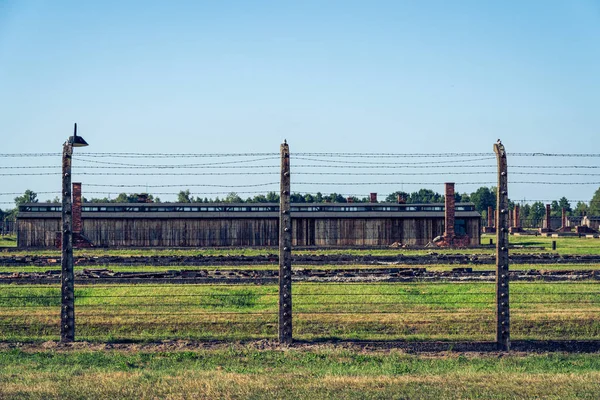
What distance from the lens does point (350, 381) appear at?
34.4 ft

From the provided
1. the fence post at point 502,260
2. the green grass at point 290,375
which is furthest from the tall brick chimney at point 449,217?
the green grass at point 290,375

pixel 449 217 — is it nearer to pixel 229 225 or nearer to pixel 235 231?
pixel 235 231

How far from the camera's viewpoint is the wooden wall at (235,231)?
62.6 m

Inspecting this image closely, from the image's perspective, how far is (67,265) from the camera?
46.1 ft

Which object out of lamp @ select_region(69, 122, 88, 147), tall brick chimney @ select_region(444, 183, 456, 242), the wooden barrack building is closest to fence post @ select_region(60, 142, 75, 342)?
lamp @ select_region(69, 122, 88, 147)

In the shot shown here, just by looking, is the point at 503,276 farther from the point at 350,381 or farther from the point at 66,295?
the point at 66,295

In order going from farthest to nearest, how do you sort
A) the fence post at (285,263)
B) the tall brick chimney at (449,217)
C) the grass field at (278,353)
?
the tall brick chimney at (449,217) < the fence post at (285,263) < the grass field at (278,353)

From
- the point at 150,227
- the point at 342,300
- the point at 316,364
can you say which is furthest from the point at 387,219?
the point at 316,364

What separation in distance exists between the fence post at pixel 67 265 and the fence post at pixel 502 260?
26.5ft

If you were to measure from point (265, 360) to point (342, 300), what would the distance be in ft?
25.7

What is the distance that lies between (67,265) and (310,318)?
573 centimetres

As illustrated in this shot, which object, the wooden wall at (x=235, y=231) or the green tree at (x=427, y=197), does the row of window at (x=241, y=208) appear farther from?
the green tree at (x=427, y=197)

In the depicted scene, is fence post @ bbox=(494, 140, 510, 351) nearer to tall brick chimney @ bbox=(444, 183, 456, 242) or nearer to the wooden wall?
the wooden wall

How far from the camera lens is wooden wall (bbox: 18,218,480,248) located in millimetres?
62625
